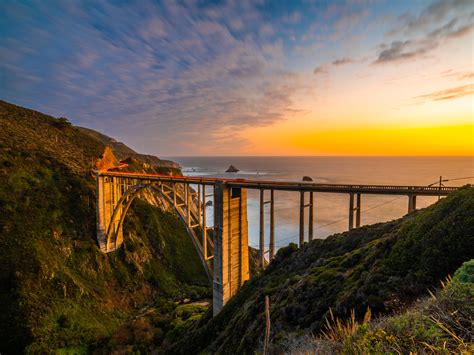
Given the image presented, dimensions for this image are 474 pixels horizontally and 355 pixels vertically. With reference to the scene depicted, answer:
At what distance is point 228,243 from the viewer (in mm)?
19703

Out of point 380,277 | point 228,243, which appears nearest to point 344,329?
point 380,277

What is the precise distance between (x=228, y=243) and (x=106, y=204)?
21391 mm

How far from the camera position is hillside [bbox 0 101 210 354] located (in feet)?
67.3

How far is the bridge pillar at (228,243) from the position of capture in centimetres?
1909

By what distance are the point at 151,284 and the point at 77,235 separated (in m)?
11.9

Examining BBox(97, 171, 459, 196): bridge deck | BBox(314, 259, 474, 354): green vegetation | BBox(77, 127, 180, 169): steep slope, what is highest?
BBox(77, 127, 180, 169): steep slope

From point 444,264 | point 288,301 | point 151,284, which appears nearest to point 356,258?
point 288,301

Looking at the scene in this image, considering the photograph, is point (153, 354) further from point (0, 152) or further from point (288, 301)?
point (0, 152)

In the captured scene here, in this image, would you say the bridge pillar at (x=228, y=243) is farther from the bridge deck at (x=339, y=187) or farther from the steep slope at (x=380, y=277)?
the steep slope at (x=380, y=277)

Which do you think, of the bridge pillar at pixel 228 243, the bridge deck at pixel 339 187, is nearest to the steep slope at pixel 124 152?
the bridge pillar at pixel 228 243

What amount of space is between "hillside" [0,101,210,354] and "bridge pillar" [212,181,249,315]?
9.15 meters

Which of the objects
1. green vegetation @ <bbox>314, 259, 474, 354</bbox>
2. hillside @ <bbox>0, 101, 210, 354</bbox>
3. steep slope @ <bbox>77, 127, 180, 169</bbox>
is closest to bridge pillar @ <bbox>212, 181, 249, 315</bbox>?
hillside @ <bbox>0, 101, 210, 354</bbox>

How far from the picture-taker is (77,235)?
3003cm

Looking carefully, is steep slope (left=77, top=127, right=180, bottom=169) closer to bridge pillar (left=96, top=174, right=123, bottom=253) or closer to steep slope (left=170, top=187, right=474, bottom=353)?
bridge pillar (left=96, top=174, right=123, bottom=253)
